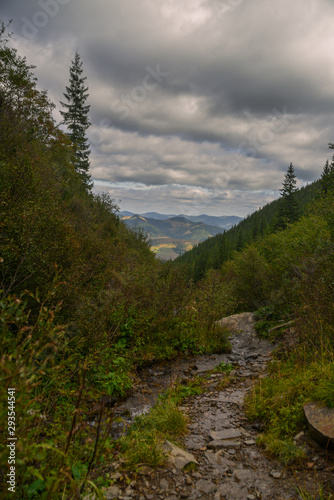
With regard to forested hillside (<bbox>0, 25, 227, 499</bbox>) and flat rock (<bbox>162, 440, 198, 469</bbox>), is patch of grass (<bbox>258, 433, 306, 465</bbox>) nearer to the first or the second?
flat rock (<bbox>162, 440, 198, 469</bbox>)

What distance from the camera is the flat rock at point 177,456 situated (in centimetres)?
352

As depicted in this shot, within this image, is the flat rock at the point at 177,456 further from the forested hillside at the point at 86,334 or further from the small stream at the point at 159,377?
the small stream at the point at 159,377

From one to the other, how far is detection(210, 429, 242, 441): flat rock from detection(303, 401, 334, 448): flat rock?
1.22m

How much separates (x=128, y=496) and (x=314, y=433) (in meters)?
2.65

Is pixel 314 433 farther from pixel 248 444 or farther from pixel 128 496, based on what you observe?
pixel 128 496

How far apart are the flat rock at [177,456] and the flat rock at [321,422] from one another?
5.73 feet

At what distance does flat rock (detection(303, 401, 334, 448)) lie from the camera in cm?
353

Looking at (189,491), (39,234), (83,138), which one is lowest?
(189,491)

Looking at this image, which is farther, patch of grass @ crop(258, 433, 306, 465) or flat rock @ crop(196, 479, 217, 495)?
patch of grass @ crop(258, 433, 306, 465)

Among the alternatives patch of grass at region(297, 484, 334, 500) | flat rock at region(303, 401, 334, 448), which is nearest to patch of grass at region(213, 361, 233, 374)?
flat rock at region(303, 401, 334, 448)

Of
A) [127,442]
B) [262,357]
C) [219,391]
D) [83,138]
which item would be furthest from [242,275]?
[83,138]

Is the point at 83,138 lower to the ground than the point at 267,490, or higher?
higher

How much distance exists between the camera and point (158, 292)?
10.3m

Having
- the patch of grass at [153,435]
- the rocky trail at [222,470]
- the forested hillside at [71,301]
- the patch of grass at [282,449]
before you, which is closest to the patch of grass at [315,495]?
the rocky trail at [222,470]
